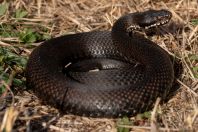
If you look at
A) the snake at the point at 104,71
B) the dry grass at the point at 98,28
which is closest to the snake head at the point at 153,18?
the snake at the point at 104,71

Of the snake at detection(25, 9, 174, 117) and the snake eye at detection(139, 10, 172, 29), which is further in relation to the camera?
the snake eye at detection(139, 10, 172, 29)

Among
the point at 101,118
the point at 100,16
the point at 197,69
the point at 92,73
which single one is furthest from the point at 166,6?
the point at 101,118

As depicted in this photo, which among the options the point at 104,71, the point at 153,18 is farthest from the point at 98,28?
the point at 104,71

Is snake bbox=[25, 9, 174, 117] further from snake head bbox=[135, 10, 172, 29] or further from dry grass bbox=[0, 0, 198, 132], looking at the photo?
dry grass bbox=[0, 0, 198, 132]

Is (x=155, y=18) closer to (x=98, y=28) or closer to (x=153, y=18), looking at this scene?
(x=153, y=18)

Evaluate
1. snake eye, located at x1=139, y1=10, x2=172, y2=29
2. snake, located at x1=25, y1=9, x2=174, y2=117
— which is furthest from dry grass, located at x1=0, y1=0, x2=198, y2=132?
snake eye, located at x1=139, y1=10, x2=172, y2=29
